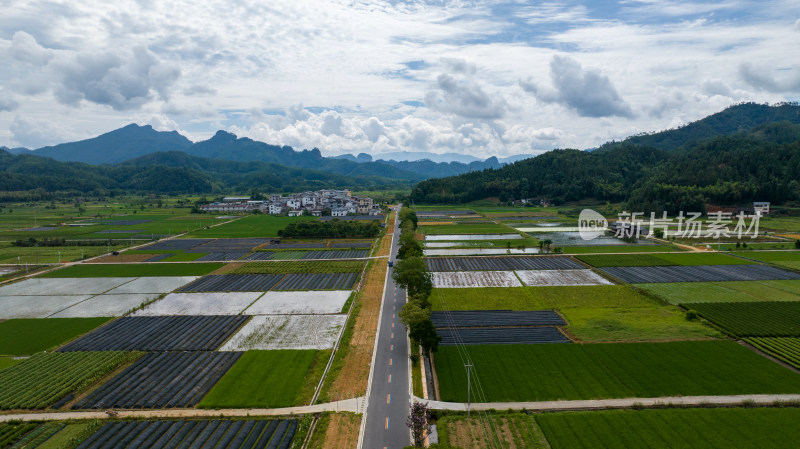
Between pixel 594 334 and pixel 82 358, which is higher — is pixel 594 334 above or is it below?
above

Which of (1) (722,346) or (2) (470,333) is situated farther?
(2) (470,333)

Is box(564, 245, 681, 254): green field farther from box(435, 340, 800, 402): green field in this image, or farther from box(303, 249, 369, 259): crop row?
box(435, 340, 800, 402): green field

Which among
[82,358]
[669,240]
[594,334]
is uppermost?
[669,240]

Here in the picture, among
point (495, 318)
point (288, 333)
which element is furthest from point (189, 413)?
point (495, 318)

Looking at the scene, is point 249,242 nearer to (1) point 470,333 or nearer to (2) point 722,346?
(1) point 470,333

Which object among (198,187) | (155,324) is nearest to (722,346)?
(155,324)

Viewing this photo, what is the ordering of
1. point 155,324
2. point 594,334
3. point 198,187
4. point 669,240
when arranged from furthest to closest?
point 198,187, point 669,240, point 155,324, point 594,334

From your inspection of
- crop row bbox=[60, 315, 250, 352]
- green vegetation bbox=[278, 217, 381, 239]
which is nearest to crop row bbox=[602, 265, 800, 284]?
crop row bbox=[60, 315, 250, 352]
